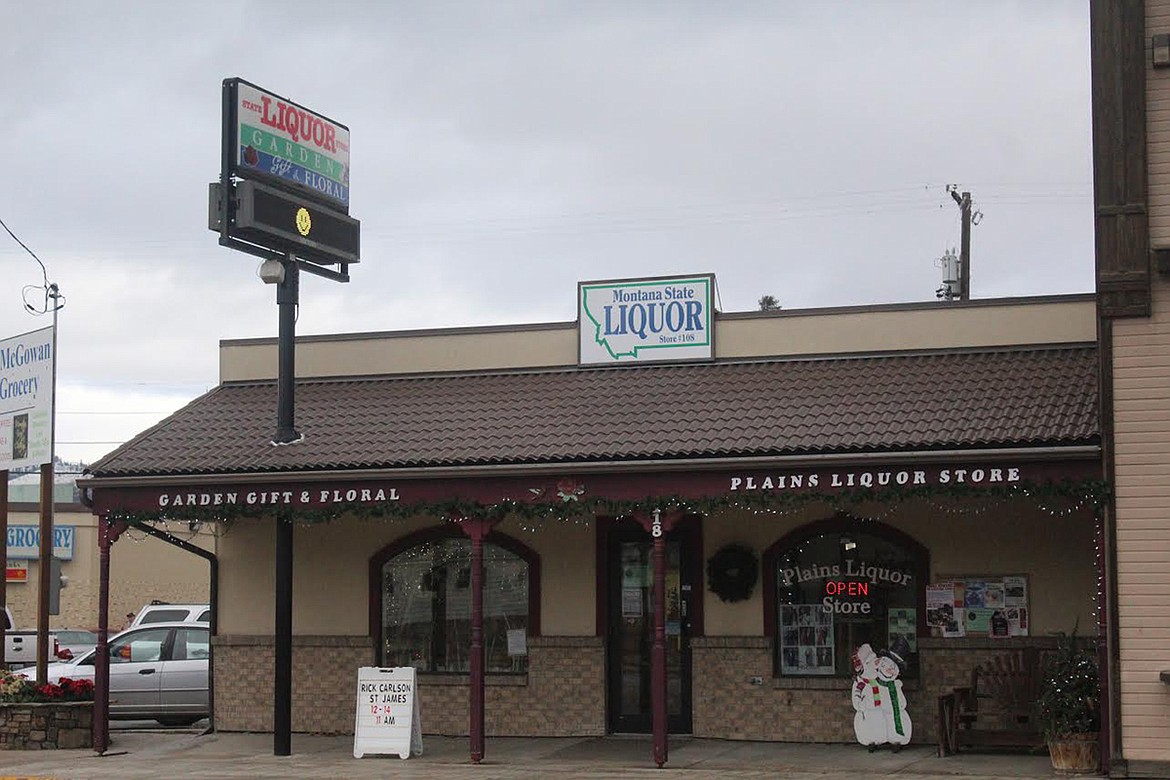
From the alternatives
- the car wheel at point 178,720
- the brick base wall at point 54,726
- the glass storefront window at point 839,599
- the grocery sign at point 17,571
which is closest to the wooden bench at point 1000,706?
the glass storefront window at point 839,599

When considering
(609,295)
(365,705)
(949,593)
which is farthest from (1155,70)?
(365,705)

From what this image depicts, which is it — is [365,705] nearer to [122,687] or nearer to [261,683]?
[261,683]

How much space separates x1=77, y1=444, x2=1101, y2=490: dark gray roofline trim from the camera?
14250mm

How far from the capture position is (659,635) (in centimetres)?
1546

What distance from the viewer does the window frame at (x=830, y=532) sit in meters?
17.1

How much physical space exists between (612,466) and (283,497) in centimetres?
→ 373

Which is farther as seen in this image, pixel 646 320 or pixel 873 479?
pixel 646 320

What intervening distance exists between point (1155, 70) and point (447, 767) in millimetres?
9679

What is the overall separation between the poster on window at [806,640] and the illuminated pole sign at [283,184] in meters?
6.84

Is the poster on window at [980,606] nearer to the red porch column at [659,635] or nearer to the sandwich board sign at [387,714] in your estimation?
the red porch column at [659,635]

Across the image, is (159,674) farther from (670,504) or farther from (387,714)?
(670,504)

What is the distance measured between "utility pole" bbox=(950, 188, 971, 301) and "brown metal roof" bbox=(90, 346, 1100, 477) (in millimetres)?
19692

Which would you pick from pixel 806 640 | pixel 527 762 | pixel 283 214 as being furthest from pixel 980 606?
pixel 283 214

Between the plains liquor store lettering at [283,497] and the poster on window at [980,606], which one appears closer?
the plains liquor store lettering at [283,497]
